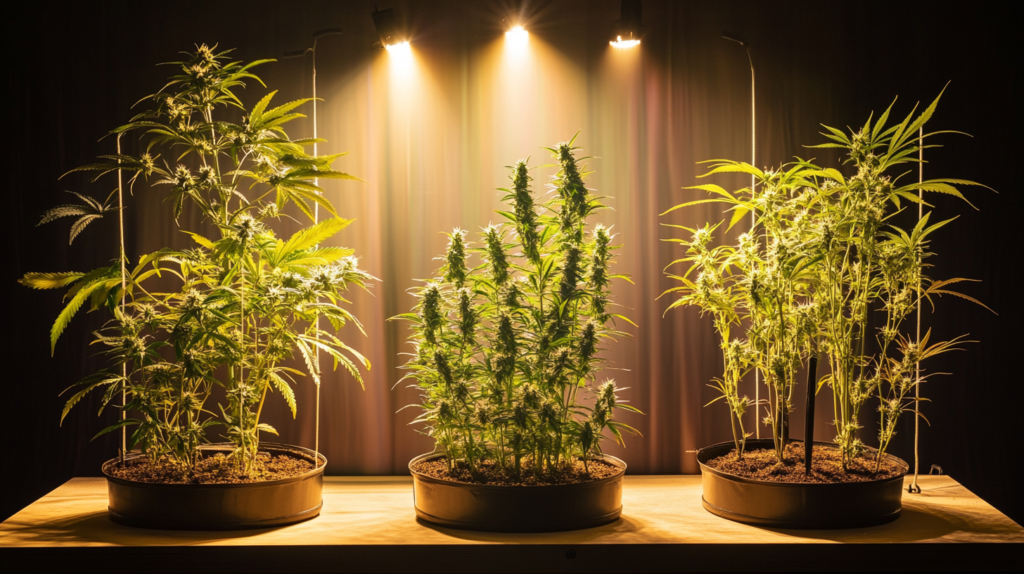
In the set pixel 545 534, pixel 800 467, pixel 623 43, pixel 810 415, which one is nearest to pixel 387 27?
pixel 623 43

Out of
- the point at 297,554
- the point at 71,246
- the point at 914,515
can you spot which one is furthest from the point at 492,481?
the point at 71,246

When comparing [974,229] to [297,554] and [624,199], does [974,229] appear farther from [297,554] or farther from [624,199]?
[297,554]

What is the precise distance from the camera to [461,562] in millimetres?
1970

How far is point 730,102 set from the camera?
9.02 feet

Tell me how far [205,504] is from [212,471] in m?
0.12

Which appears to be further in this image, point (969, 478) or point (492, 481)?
point (969, 478)

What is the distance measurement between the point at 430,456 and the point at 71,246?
Result: 1.76m

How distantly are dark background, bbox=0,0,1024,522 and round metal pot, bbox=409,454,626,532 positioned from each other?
0.76 metres

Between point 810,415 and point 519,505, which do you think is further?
point 810,415

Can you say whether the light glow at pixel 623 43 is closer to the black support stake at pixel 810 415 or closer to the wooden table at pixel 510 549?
the black support stake at pixel 810 415

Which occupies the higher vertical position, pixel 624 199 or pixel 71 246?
pixel 624 199

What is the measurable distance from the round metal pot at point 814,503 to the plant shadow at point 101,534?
1.55 meters

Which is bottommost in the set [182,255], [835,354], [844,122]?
[835,354]

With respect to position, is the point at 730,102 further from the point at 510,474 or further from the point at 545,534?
the point at 545,534
